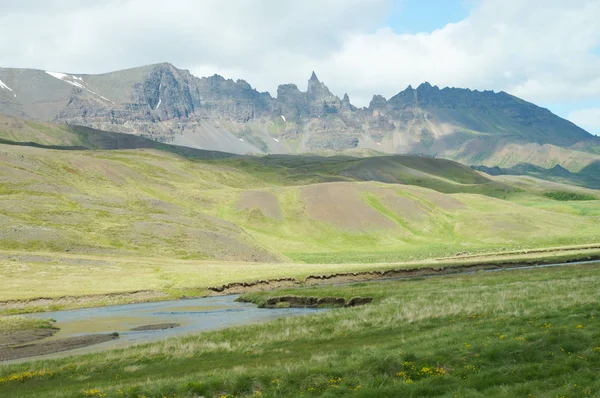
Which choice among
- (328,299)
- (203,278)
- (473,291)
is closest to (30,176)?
(203,278)

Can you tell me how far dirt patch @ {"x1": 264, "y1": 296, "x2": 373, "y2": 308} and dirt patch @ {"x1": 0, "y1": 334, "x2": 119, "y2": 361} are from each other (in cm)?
2441

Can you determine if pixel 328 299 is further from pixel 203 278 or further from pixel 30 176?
pixel 30 176

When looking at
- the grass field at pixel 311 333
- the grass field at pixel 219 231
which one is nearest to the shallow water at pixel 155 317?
the grass field at pixel 311 333

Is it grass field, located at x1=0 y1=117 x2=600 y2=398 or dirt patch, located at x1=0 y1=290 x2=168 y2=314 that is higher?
grass field, located at x1=0 y1=117 x2=600 y2=398

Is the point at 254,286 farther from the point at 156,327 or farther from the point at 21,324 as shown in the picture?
the point at 21,324

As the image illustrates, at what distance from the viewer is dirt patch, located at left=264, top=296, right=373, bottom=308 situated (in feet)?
203

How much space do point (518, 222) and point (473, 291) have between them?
152 meters

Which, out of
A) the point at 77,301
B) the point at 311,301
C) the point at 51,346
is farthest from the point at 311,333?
the point at 77,301

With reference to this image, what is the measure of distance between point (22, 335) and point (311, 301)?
3181 cm

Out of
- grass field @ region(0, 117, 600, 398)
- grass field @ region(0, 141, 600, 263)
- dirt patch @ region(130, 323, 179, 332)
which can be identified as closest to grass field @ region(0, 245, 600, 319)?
grass field @ region(0, 117, 600, 398)

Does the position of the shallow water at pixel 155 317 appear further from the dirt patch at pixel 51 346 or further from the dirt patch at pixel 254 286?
the dirt patch at pixel 254 286

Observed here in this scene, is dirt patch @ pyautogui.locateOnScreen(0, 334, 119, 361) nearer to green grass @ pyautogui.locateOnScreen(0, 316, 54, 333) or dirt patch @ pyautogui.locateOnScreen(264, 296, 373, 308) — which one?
green grass @ pyautogui.locateOnScreen(0, 316, 54, 333)

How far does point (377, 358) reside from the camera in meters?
25.7

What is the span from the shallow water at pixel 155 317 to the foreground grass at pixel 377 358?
8.91 metres
